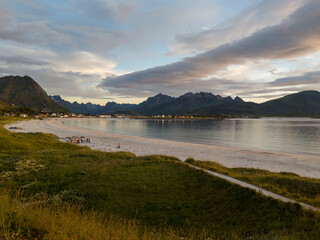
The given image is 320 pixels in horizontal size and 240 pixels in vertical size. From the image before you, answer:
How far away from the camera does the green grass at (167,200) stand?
9898 mm

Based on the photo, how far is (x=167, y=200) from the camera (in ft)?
47.7

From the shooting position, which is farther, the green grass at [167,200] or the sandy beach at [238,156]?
the sandy beach at [238,156]

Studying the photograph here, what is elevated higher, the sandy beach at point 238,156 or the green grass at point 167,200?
the green grass at point 167,200

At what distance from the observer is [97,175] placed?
19.7 m

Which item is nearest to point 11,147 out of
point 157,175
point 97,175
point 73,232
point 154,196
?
point 97,175

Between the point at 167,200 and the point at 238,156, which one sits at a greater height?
the point at 167,200

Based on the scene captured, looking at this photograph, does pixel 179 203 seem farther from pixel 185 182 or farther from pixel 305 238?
pixel 305 238

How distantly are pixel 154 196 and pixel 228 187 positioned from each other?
644cm

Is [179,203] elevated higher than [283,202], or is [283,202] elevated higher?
[283,202]

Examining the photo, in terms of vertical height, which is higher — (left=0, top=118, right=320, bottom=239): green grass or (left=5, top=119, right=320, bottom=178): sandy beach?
(left=0, top=118, right=320, bottom=239): green grass

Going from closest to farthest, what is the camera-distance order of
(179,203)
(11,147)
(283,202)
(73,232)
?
(73,232) → (283,202) → (179,203) → (11,147)

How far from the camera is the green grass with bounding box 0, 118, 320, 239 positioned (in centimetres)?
990

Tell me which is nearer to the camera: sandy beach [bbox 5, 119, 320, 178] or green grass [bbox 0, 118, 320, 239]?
green grass [bbox 0, 118, 320, 239]

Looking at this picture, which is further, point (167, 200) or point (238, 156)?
point (238, 156)
